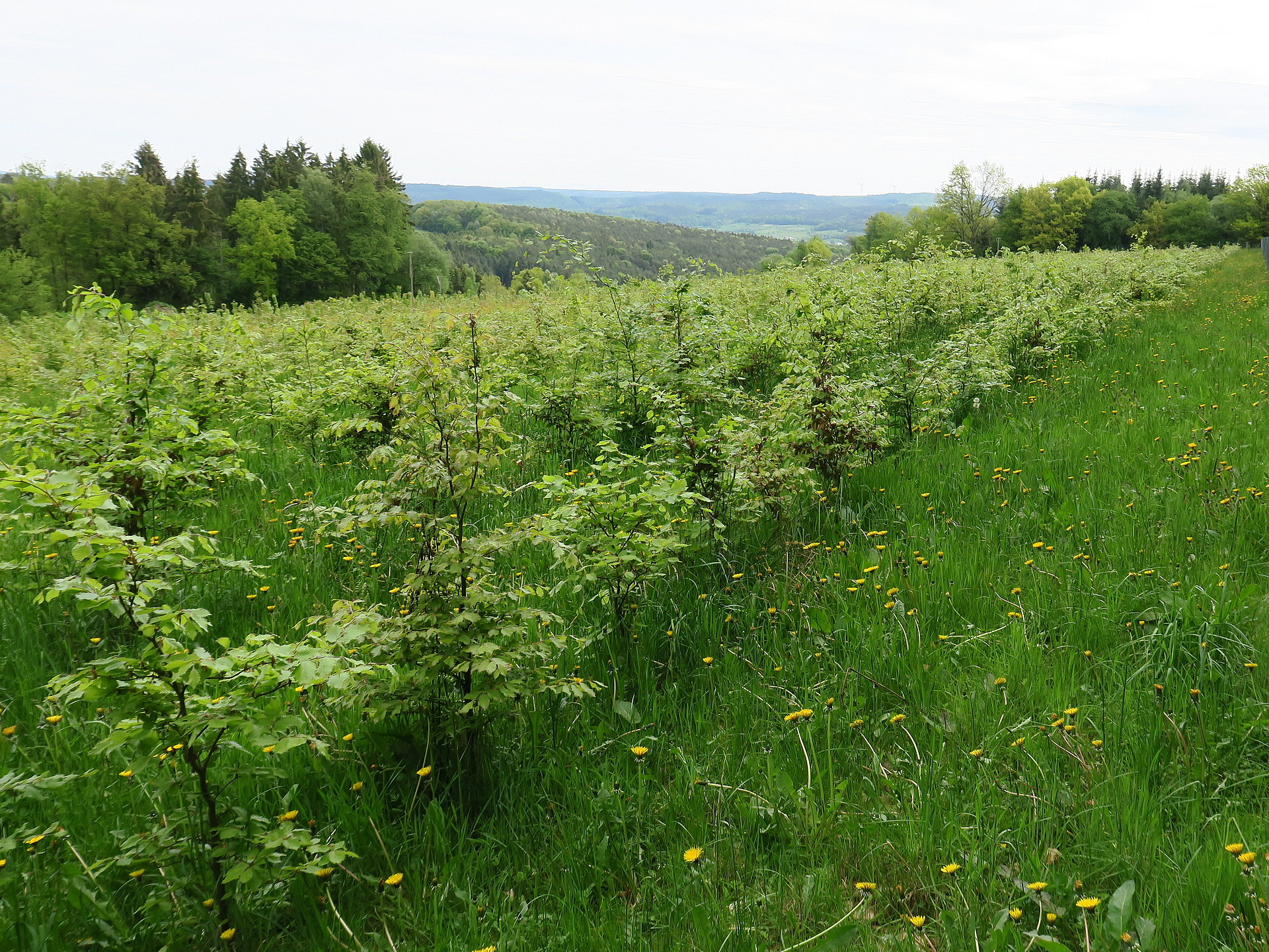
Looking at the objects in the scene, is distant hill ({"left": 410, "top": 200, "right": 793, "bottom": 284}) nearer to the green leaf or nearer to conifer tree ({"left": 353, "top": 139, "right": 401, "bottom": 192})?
conifer tree ({"left": 353, "top": 139, "right": 401, "bottom": 192})

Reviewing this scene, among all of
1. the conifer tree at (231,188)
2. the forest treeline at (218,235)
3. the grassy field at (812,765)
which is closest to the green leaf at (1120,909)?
the grassy field at (812,765)

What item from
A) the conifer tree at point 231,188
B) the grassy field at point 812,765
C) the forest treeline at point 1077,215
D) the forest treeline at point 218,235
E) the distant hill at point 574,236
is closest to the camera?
the grassy field at point 812,765

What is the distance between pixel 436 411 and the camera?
2.36 meters

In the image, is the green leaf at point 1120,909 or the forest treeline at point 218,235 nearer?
the green leaf at point 1120,909

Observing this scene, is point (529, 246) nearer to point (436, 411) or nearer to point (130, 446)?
point (130, 446)

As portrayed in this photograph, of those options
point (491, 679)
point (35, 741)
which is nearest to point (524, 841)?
point (491, 679)

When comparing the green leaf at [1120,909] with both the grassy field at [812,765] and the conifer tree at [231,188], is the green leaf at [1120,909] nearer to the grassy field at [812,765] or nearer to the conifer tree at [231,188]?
the grassy field at [812,765]

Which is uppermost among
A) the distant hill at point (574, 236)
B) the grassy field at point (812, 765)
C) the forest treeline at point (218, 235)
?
the distant hill at point (574, 236)

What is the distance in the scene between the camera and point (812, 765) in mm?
2359

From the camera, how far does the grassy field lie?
1820 mm

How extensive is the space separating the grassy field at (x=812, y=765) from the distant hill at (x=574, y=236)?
233ft

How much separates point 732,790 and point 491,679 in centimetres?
90

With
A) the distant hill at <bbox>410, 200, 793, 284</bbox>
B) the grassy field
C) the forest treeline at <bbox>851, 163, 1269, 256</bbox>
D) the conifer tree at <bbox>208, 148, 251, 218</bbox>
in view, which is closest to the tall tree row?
the conifer tree at <bbox>208, 148, 251, 218</bbox>

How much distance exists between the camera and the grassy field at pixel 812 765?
1820 mm
